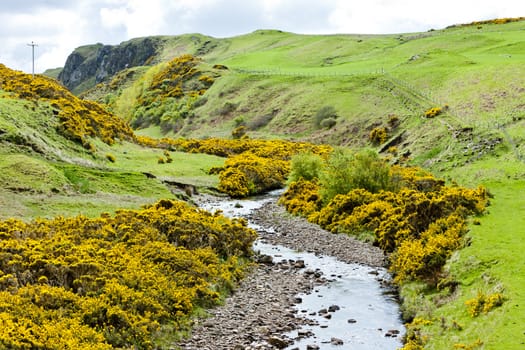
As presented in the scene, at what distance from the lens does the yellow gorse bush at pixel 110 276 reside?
1953 cm

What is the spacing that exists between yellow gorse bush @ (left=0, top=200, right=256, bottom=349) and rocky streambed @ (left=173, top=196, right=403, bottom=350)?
1.64 meters

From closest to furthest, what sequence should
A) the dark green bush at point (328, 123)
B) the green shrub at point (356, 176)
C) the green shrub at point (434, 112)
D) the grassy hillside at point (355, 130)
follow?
the grassy hillside at point (355, 130)
the green shrub at point (356, 176)
the green shrub at point (434, 112)
the dark green bush at point (328, 123)

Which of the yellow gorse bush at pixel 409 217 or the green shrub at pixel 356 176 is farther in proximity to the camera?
the green shrub at pixel 356 176

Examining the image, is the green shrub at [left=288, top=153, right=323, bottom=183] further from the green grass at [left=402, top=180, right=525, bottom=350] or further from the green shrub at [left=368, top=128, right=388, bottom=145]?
the green grass at [left=402, top=180, right=525, bottom=350]

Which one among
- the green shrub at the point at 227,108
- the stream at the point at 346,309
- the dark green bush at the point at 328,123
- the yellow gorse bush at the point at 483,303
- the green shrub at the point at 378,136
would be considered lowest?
the stream at the point at 346,309

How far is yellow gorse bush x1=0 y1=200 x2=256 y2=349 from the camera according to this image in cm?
1953

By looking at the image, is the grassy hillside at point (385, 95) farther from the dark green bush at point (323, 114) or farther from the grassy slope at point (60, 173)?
the grassy slope at point (60, 173)

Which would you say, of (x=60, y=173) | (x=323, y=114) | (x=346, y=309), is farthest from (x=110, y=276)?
(x=323, y=114)

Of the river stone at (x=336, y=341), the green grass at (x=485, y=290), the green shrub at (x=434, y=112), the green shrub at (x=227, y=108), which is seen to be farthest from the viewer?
the green shrub at (x=227, y=108)

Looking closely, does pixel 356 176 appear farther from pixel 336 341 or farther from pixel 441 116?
pixel 441 116

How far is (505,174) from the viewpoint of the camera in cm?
4425

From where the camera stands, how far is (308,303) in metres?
26.9

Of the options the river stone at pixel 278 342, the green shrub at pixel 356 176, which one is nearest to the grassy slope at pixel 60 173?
the green shrub at pixel 356 176

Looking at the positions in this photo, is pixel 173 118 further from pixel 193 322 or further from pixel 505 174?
pixel 193 322
